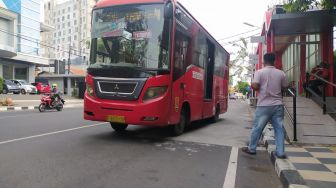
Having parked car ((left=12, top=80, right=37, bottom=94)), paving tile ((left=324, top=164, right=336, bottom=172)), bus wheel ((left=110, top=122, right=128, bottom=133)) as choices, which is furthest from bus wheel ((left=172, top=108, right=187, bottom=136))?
parked car ((left=12, top=80, right=37, bottom=94))

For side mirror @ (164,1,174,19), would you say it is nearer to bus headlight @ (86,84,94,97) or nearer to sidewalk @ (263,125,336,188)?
bus headlight @ (86,84,94,97)

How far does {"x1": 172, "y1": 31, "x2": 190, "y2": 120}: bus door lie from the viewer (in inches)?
343

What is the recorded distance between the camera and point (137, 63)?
27.1ft

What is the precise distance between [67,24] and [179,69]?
422 ft

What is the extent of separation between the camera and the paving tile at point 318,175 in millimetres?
5167

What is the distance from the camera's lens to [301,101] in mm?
13320

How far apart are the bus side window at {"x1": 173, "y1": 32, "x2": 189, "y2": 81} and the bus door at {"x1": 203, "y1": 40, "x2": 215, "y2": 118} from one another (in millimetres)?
2820

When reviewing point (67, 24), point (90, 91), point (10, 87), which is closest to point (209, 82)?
point (90, 91)

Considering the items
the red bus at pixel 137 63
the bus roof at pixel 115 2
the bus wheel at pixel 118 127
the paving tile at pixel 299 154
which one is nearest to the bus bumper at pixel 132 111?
the red bus at pixel 137 63

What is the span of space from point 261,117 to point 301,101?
7.21m

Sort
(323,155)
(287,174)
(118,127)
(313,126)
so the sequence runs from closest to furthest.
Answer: (287,174)
(323,155)
(313,126)
(118,127)

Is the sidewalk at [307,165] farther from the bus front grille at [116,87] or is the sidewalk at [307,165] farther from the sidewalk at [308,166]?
the bus front grille at [116,87]

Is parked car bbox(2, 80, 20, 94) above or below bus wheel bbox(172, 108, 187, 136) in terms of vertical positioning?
above

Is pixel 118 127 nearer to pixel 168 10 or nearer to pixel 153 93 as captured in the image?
pixel 153 93
